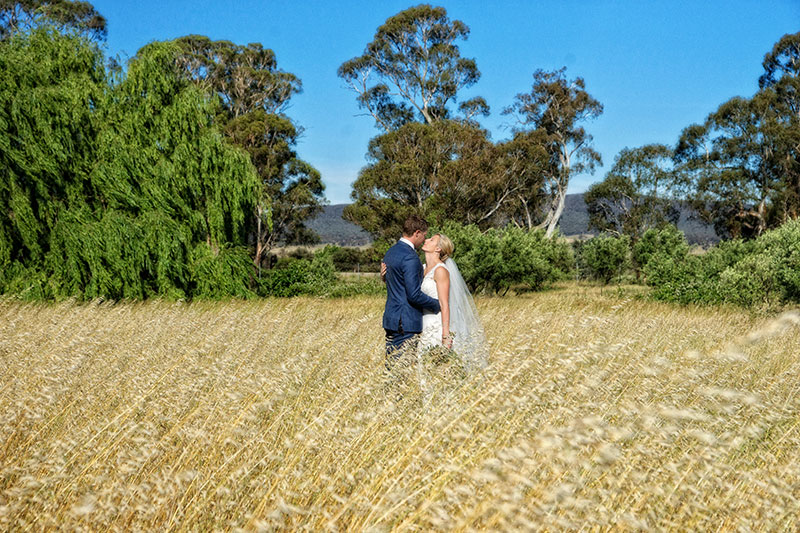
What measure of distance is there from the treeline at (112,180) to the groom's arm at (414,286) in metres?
9.58

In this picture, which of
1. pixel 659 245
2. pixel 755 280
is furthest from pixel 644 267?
pixel 659 245

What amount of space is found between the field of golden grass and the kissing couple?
658 mm

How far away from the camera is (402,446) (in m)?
2.45

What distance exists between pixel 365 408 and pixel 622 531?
4.46ft

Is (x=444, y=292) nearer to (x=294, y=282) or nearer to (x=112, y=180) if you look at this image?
(x=112, y=180)

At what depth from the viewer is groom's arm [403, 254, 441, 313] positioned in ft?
13.8

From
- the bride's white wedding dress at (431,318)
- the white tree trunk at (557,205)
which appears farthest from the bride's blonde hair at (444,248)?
the white tree trunk at (557,205)

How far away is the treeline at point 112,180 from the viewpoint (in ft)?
38.3

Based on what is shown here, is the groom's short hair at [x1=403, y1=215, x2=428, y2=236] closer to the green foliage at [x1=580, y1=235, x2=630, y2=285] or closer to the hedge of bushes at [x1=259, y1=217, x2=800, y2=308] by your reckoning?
the hedge of bushes at [x1=259, y1=217, x2=800, y2=308]

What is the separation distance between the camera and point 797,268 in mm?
11672

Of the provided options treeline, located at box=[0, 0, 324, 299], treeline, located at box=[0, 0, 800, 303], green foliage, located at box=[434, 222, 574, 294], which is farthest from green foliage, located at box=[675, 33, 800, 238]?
treeline, located at box=[0, 0, 324, 299]

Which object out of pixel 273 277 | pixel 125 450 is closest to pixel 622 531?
pixel 125 450

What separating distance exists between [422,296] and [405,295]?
0.51 ft

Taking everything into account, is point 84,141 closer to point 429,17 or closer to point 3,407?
point 3,407
